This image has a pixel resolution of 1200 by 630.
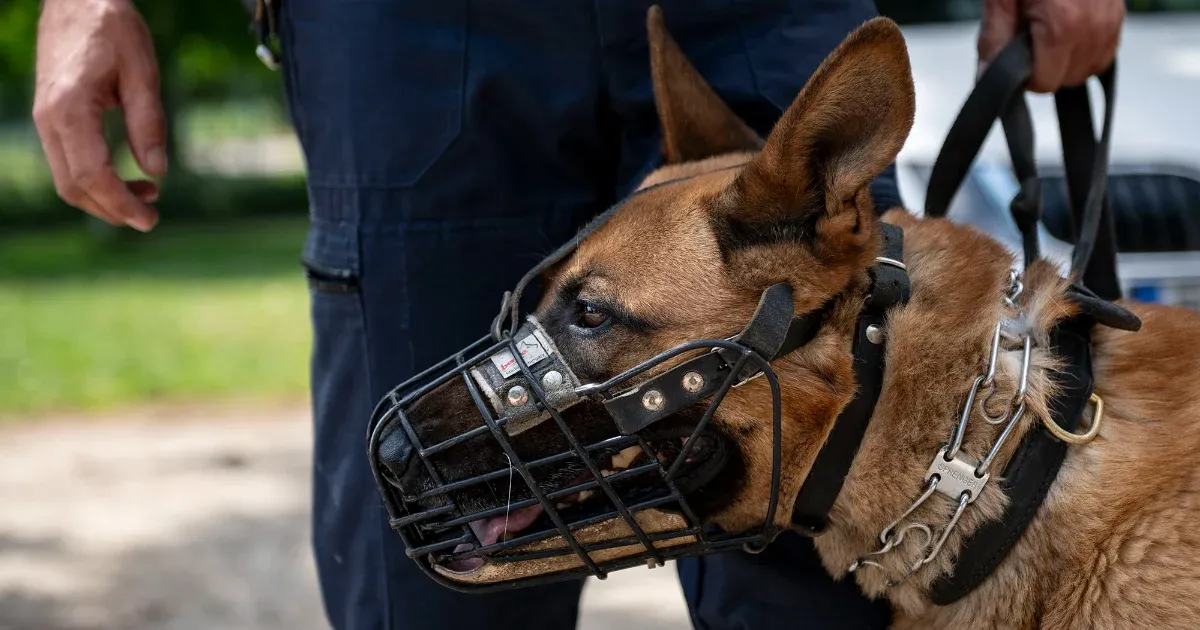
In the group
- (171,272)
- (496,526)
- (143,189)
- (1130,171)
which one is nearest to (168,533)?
(143,189)

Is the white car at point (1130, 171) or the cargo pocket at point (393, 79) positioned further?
the white car at point (1130, 171)

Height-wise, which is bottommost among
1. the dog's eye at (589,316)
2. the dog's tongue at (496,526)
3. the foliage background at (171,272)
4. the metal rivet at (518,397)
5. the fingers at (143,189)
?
the foliage background at (171,272)

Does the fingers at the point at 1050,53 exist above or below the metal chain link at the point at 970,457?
above

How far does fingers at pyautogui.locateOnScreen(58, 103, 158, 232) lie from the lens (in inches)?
84.7

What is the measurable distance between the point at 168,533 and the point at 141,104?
3117mm

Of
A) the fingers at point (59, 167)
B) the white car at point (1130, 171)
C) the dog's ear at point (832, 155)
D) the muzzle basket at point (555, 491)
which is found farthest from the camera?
the white car at point (1130, 171)

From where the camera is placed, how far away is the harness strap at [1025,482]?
1.86 meters

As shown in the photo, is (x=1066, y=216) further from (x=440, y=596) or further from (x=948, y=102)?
(x=440, y=596)

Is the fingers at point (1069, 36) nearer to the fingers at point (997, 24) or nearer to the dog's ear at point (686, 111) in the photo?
the fingers at point (997, 24)

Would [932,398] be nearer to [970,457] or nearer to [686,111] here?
[970,457]

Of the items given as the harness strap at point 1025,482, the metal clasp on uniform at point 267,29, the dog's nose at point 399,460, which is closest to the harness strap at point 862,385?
the harness strap at point 1025,482

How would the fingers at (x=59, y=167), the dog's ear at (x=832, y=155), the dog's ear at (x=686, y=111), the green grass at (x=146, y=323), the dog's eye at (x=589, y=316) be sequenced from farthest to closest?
the green grass at (x=146, y=323) → the fingers at (x=59, y=167) → the dog's ear at (x=686, y=111) → the dog's eye at (x=589, y=316) → the dog's ear at (x=832, y=155)

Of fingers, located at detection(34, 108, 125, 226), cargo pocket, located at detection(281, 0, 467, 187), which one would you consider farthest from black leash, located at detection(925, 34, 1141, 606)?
fingers, located at detection(34, 108, 125, 226)

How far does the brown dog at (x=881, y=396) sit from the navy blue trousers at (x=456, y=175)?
0.84 ft
